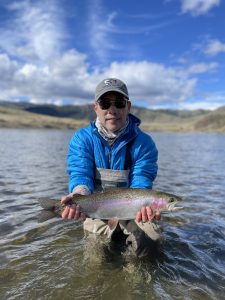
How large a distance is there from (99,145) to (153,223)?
1.70 m

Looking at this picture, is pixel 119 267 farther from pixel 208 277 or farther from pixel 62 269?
pixel 208 277

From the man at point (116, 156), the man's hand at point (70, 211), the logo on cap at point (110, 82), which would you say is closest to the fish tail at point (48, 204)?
the man's hand at point (70, 211)

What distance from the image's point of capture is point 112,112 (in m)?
6.67

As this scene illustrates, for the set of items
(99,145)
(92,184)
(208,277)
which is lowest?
(208,277)

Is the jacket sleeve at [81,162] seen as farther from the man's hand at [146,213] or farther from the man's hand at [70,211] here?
the man's hand at [146,213]

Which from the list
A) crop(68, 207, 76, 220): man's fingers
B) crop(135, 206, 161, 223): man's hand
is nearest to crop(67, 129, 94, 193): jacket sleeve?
crop(68, 207, 76, 220): man's fingers

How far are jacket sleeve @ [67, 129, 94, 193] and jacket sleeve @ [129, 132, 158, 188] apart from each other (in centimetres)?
75

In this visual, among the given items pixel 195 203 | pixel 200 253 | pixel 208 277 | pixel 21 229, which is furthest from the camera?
pixel 195 203

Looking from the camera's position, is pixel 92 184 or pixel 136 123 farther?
pixel 136 123

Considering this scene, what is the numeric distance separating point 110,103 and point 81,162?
1156 millimetres

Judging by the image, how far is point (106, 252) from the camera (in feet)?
→ 23.2

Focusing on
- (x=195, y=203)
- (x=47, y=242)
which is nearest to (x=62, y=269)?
(x=47, y=242)

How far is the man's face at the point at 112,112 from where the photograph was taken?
260 inches

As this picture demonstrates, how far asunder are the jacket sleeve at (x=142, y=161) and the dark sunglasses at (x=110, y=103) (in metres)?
0.71
